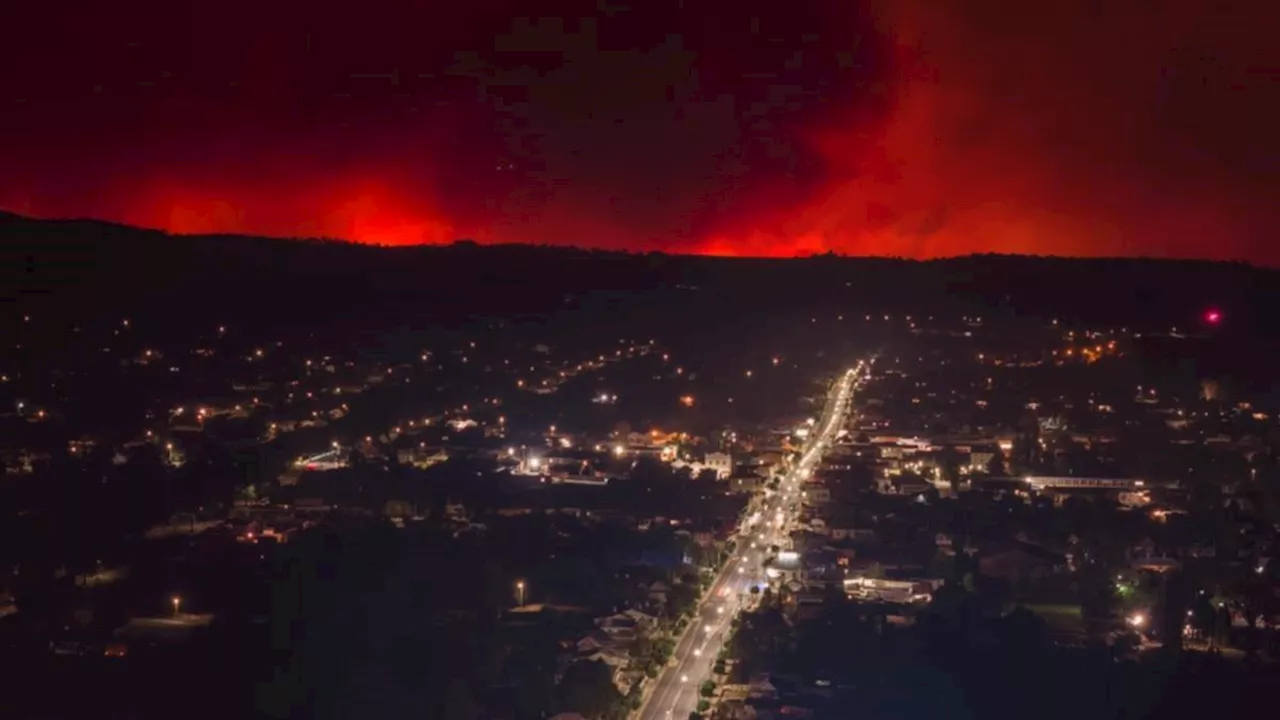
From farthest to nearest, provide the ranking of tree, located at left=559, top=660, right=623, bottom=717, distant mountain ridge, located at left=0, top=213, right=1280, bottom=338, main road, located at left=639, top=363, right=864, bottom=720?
distant mountain ridge, located at left=0, top=213, right=1280, bottom=338 → main road, located at left=639, top=363, right=864, bottom=720 → tree, located at left=559, top=660, right=623, bottom=717

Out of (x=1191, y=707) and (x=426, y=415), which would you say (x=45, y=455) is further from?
(x=1191, y=707)

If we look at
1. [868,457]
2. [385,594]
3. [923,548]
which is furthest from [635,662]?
[868,457]

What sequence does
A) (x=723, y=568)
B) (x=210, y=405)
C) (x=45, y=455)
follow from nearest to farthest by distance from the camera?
(x=723, y=568) < (x=45, y=455) < (x=210, y=405)

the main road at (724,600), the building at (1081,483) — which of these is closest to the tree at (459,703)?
the main road at (724,600)

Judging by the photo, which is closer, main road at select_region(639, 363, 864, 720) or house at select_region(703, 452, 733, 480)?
main road at select_region(639, 363, 864, 720)

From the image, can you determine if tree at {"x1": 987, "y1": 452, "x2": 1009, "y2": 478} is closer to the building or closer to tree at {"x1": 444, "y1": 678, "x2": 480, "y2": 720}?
the building

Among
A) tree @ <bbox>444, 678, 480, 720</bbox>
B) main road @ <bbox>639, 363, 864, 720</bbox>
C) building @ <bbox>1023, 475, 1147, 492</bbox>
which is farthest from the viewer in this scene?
building @ <bbox>1023, 475, 1147, 492</bbox>

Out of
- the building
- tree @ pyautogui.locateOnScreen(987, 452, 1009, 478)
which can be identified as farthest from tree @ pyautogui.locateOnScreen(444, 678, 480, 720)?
tree @ pyautogui.locateOnScreen(987, 452, 1009, 478)

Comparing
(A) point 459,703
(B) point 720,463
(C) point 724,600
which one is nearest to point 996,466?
(B) point 720,463

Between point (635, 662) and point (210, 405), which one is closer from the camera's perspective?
point (635, 662)
